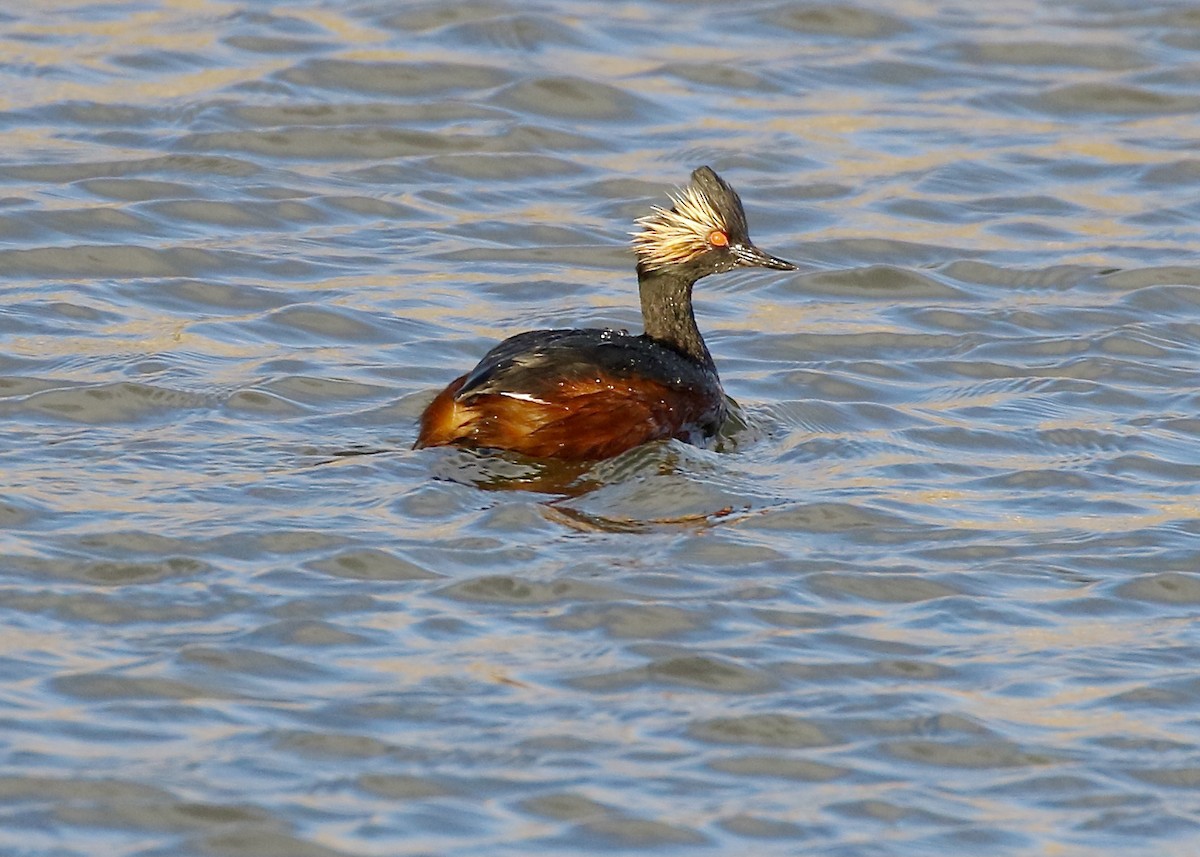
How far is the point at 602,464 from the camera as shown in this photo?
804 centimetres

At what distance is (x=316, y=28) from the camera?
14453 millimetres

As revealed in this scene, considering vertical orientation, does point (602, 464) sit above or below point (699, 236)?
below

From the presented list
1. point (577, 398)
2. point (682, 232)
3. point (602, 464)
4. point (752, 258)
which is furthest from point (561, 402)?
point (752, 258)

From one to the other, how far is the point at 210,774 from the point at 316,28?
976 centimetres

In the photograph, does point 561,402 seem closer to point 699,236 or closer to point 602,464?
point 602,464

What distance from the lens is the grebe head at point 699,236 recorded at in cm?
909

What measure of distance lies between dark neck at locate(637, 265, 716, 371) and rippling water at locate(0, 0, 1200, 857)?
1.27 feet

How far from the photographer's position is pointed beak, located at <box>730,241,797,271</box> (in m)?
9.12

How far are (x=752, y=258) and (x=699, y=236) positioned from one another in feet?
0.82

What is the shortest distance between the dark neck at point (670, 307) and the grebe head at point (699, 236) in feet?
0.13

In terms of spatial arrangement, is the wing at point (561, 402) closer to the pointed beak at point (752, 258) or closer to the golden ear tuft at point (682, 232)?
the golden ear tuft at point (682, 232)

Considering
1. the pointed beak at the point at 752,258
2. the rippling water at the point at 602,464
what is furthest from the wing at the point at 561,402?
the pointed beak at the point at 752,258

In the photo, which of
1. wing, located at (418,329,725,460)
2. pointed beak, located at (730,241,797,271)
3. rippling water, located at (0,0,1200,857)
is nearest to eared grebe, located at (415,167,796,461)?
wing, located at (418,329,725,460)

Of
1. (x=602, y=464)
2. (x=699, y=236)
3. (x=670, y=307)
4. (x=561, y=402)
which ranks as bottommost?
(x=602, y=464)
